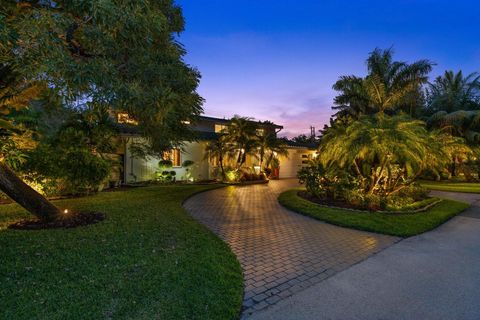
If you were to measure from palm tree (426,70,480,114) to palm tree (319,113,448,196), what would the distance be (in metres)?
17.8

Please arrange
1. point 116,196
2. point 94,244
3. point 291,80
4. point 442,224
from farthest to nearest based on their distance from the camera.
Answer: point 291,80, point 116,196, point 442,224, point 94,244

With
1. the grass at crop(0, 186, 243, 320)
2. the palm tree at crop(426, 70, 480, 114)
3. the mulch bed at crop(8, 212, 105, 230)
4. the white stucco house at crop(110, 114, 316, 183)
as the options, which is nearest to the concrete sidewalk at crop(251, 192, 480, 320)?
the grass at crop(0, 186, 243, 320)

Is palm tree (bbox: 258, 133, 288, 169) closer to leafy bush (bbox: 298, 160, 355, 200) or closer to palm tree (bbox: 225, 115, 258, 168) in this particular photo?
palm tree (bbox: 225, 115, 258, 168)

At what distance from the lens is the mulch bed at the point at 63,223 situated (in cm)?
610

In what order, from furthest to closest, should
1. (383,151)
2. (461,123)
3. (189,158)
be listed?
(461,123)
(189,158)
(383,151)

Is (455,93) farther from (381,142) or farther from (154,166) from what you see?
(154,166)

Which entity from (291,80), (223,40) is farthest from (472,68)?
(223,40)

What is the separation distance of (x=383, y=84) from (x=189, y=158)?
1427cm

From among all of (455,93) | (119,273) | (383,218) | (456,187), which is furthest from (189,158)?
(455,93)

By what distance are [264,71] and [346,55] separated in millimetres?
5478

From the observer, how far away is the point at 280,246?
568 cm

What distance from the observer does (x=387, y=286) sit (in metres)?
3.86

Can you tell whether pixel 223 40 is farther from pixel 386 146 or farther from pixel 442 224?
pixel 442 224

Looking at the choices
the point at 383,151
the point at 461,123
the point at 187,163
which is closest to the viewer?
the point at 383,151
